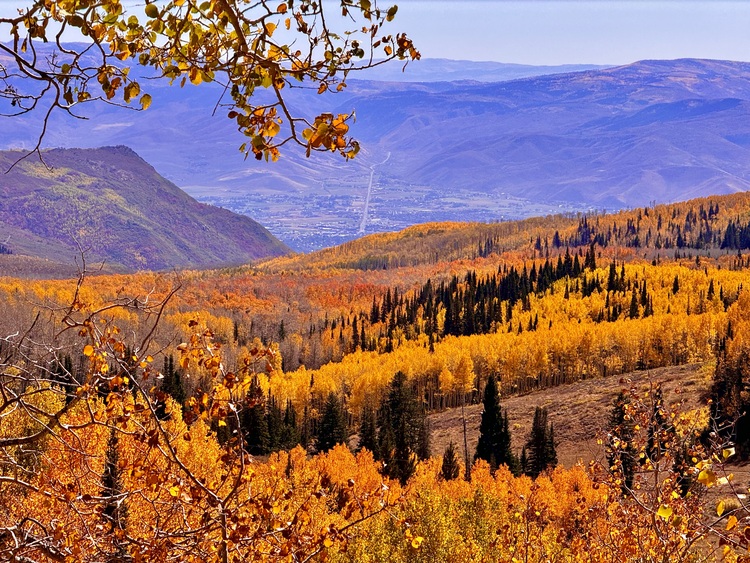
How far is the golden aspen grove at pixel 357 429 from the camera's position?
702cm

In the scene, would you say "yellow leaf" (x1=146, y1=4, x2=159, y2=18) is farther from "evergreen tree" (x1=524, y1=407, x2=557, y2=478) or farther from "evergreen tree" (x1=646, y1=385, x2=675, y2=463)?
"evergreen tree" (x1=524, y1=407, x2=557, y2=478)

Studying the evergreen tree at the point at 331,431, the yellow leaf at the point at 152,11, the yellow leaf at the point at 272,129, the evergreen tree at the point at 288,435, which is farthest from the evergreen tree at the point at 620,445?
the evergreen tree at the point at 331,431

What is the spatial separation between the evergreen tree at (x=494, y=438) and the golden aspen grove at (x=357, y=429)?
17.8ft

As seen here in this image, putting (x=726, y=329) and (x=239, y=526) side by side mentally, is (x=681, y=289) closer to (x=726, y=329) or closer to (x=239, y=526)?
(x=726, y=329)

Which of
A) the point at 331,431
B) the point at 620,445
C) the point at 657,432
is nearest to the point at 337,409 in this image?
the point at 331,431

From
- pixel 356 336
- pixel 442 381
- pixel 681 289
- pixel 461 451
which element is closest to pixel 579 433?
pixel 461 451

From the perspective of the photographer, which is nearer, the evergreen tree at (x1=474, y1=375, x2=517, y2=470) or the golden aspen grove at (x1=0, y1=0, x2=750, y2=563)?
the golden aspen grove at (x1=0, y1=0, x2=750, y2=563)

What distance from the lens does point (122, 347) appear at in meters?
6.98

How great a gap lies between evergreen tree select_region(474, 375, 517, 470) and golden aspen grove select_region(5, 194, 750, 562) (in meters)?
5.42

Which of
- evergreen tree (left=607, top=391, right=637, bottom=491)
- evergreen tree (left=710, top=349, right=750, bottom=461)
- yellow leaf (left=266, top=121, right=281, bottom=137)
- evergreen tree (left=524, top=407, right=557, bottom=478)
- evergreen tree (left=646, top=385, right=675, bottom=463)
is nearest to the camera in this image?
yellow leaf (left=266, top=121, right=281, bottom=137)

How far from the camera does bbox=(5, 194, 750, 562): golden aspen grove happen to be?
7.02 m

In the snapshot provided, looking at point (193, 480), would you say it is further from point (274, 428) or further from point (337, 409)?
point (337, 409)

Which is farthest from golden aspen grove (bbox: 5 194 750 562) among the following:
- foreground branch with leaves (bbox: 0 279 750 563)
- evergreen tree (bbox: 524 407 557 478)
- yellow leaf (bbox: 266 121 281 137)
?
evergreen tree (bbox: 524 407 557 478)

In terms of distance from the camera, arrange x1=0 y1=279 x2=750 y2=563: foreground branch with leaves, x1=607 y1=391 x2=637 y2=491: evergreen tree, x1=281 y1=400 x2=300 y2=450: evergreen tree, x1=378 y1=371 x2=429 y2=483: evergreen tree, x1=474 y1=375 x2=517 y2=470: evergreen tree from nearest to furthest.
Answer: x1=0 y1=279 x2=750 y2=563: foreground branch with leaves < x1=607 y1=391 x2=637 y2=491: evergreen tree < x1=378 y1=371 x2=429 y2=483: evergreen tree < x1=474 y1=375 x2=517 y2=470: evergreen tree < x1=281 y1=400 x2=300 y2=450: evergreen tree
